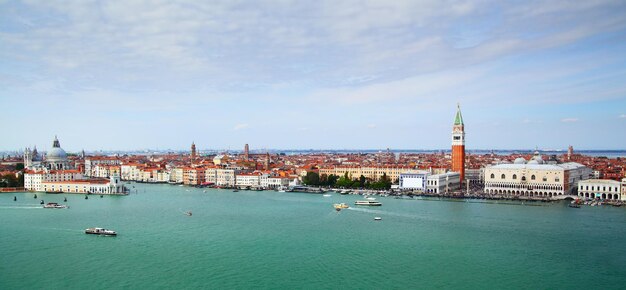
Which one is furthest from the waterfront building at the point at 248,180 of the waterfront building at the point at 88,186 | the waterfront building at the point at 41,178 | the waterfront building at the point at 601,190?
the waterfront building at the point at 601,190

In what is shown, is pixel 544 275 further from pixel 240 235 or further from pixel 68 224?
pixel 68 224

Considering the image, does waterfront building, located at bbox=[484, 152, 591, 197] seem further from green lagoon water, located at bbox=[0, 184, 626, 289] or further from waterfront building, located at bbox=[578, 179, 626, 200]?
green lagoon water, located at bbox=[0, 184, 626, 289]

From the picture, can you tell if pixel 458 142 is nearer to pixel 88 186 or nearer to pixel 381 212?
pixel 381 212

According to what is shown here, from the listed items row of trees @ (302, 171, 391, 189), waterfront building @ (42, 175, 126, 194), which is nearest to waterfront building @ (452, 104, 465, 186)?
row of trees @ (302, 171, 391, 189)

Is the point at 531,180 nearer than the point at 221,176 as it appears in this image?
Yes

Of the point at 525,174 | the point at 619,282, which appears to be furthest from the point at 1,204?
the point at 525,174

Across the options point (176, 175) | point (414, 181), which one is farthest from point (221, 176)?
point (414, 181)

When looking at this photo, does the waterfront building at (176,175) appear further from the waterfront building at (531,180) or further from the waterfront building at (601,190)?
the waterfront building at (601,190)
